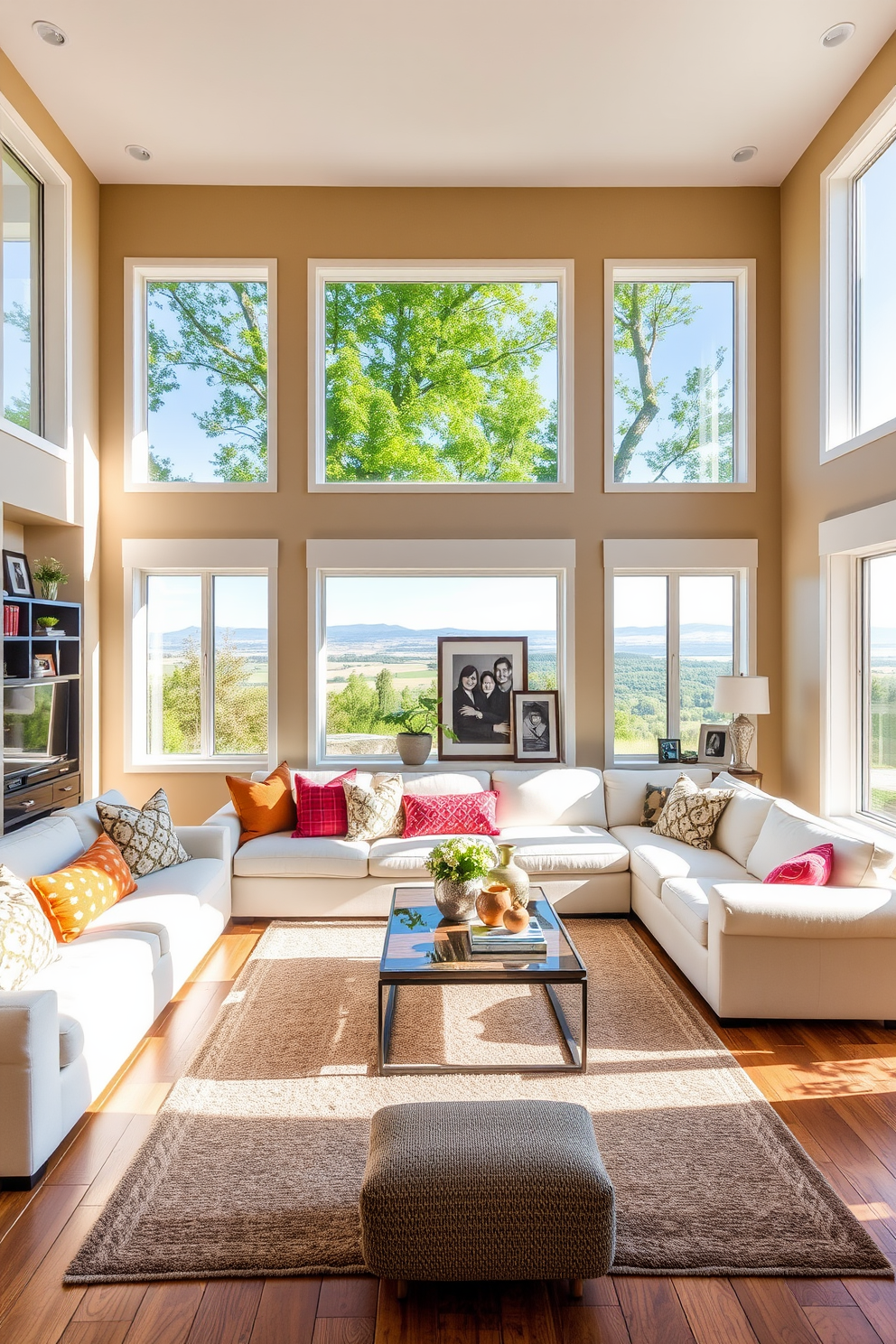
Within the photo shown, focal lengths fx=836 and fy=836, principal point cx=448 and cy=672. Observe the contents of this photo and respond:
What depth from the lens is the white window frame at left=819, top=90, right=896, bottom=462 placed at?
5172 millimetres

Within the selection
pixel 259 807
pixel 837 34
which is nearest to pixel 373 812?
pixel 259 807

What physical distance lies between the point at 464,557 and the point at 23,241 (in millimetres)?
3364

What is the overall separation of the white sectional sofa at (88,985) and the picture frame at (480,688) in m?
1.98

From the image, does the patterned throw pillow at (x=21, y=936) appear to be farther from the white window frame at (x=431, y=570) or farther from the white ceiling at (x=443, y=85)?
the white ceiling at (x=443, y=85)

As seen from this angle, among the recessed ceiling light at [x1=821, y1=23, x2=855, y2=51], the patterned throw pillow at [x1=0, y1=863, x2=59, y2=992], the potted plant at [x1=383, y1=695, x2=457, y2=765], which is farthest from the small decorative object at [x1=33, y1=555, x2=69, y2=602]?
the recessed ceiling light at [x1=821, y1=23, x2=855, y2=51]

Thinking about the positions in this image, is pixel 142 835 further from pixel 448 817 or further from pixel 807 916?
pixel 807 916

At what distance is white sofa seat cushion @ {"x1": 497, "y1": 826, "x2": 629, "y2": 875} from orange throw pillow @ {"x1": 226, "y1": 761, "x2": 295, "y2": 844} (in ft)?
4.52

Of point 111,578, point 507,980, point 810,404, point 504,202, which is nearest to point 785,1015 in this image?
point 507,980

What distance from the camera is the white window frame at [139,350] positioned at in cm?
596

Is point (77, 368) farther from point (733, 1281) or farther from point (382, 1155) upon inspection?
point (733, 1281)

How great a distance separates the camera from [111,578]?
597cm

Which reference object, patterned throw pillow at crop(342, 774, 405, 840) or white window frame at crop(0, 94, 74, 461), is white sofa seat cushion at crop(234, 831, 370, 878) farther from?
white window frame at crop(0, 94, 74, 461)

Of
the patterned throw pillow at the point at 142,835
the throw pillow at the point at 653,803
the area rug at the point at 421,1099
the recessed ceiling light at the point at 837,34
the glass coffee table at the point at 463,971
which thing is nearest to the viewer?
the area rug at the point at 421,1099

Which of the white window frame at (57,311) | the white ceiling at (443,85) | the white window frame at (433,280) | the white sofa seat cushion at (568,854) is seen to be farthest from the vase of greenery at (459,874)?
the white ceiling at (443,85)
